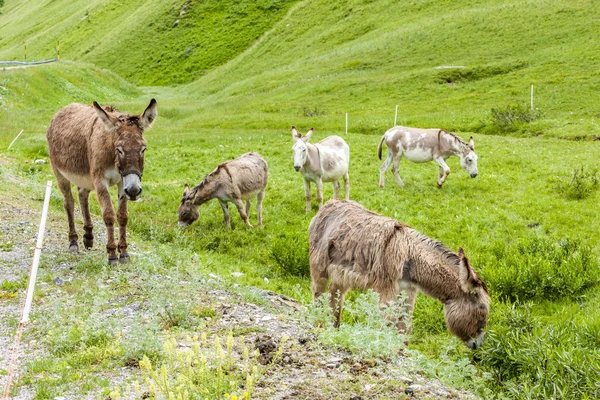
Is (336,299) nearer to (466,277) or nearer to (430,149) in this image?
(466,277)

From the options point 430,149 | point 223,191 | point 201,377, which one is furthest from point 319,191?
point 201,377

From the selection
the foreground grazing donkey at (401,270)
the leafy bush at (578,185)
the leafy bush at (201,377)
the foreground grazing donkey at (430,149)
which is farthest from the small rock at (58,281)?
the leafy bush at (578,185)

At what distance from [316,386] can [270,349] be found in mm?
951

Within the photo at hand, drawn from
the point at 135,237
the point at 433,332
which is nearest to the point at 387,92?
the point at 135,237

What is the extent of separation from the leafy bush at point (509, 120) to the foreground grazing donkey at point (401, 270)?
27655 millimetres

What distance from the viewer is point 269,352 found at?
247 inches

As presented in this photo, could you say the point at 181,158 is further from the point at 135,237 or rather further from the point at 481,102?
the point at 481,102

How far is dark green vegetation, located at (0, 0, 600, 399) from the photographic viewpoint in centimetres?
936

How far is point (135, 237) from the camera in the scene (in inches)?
563

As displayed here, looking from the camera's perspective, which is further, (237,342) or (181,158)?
(181,158)

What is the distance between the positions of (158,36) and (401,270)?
89550mm

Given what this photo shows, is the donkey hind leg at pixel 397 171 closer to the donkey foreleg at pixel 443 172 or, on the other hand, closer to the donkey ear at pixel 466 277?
the donkey foreleg at pixel 443 172

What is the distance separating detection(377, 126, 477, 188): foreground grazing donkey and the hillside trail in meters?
12.3

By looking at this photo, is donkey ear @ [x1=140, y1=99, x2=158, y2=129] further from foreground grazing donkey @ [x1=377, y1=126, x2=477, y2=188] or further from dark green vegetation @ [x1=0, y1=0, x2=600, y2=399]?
foreground grazing donkey @ [x1=377, y1=126, x2=477, y2=188]
